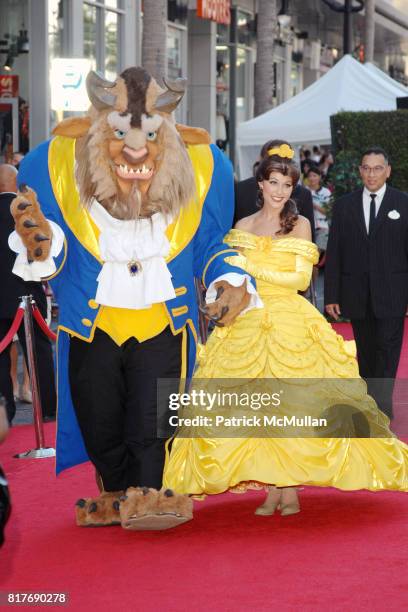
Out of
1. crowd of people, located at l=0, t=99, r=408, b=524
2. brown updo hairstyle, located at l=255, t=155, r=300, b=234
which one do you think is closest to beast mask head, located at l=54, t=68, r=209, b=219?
crowd of people, located at l=0, t=99, r=408, b=524

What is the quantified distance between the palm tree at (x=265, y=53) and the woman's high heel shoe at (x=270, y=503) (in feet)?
69.0

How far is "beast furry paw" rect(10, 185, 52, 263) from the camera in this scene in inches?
214

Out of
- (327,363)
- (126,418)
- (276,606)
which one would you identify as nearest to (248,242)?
(327,363)

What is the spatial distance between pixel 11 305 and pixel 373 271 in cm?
268

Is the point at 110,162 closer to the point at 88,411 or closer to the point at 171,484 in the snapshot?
the point at 88,411

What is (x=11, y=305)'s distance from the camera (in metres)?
8.98

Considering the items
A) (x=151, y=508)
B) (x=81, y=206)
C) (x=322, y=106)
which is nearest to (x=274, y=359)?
(x=151, y=508)

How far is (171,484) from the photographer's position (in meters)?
5.86

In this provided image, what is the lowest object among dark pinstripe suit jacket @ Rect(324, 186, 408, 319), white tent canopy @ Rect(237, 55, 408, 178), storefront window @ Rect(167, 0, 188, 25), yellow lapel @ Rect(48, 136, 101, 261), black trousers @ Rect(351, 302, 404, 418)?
black trousers @ Rect(351, 302, 404, 418)

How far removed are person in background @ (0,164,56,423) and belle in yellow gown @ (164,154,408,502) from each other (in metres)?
2.97

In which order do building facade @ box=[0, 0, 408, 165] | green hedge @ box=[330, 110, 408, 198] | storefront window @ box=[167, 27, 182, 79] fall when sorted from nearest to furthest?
green hedge @ box=[330, 110, 408, 198], building facade @ box=[0, 0, 408, 165], storefront window @ box=[167, 27, 182, 79]

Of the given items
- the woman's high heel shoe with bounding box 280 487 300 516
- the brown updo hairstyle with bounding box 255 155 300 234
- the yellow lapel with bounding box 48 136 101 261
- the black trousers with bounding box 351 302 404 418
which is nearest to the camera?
the yellow lapel with bounding box 48 136 101 261

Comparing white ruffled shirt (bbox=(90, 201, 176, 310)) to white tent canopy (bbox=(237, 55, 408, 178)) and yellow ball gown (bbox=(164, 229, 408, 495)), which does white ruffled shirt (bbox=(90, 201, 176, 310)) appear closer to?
yellow ball gown (bbox=(164, 229, 408, 495))

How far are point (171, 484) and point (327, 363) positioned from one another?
1.01m
